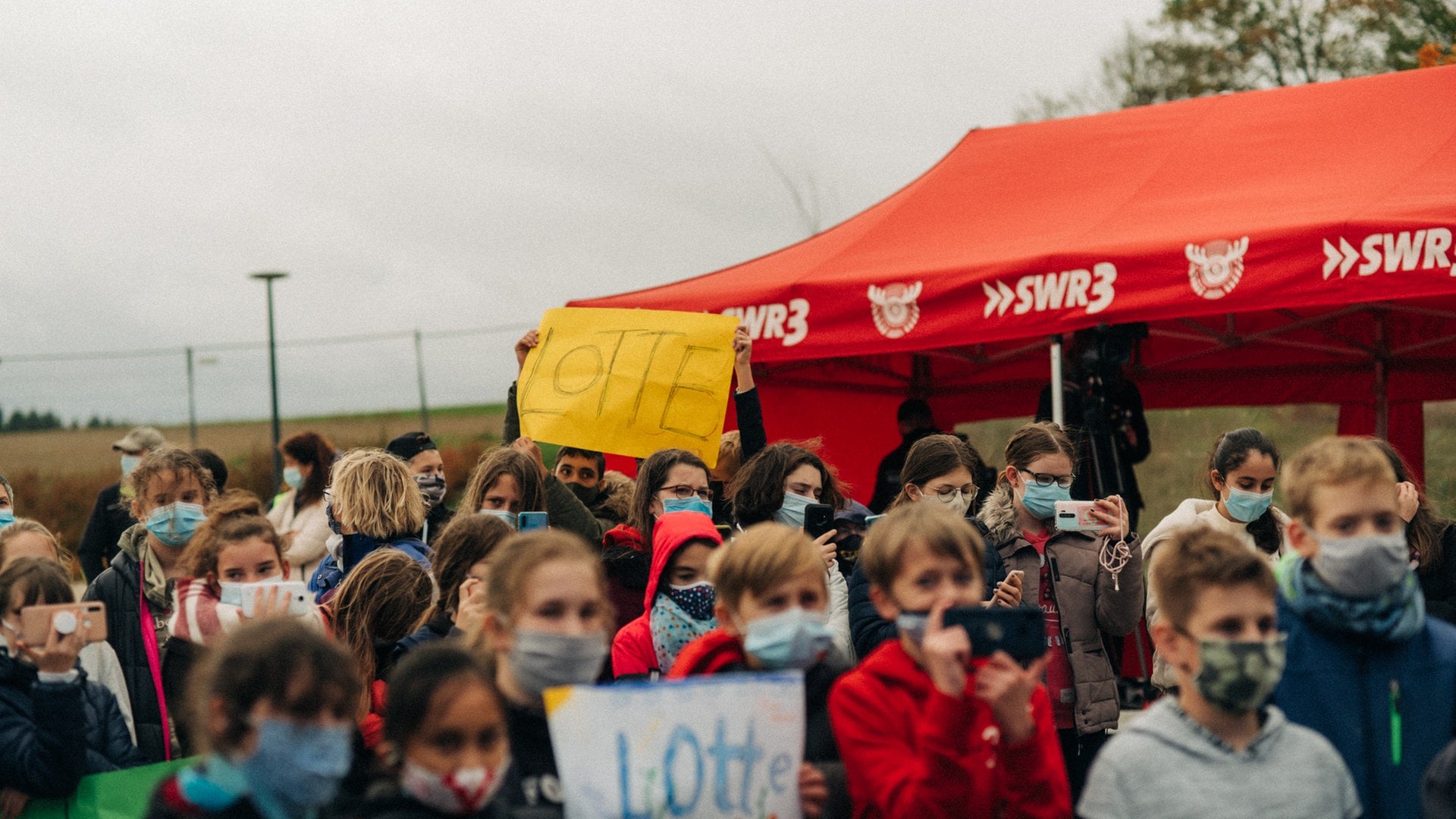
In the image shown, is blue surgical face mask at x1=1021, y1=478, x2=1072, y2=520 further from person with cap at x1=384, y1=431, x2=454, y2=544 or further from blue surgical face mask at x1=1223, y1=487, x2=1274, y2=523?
person with cap at x1=384, y1=431, x2=454, y2=544

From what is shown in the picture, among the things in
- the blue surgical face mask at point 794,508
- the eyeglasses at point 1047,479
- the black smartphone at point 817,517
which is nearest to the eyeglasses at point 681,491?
the blue surgical face mask at point 794,508

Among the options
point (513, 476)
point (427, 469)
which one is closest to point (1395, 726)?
point (513, 476)

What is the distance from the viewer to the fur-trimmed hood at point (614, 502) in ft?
21.2

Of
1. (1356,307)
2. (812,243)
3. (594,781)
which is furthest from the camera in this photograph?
(812,243)

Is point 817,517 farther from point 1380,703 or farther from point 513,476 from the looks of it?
point 1380,703

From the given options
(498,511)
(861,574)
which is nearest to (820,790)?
(861,574)

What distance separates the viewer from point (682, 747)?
2713 millimetres

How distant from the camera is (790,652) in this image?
117 inches

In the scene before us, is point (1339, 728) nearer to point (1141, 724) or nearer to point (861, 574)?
point (1141, 724)

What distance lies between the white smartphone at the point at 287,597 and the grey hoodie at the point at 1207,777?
216 centimetres

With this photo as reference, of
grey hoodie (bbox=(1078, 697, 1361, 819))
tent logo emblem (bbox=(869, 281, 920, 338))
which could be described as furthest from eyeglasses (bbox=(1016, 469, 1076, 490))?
tent logo emblem (bbox=(869, 281, 920, 338))

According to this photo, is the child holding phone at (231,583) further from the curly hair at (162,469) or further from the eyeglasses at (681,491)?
the eyeglasses at (681,491)

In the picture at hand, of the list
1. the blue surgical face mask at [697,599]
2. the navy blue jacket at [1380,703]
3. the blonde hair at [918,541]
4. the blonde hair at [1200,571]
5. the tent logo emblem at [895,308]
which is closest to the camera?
the blonde hair at [1200,571]

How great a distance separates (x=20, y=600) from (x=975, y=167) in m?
6.84
